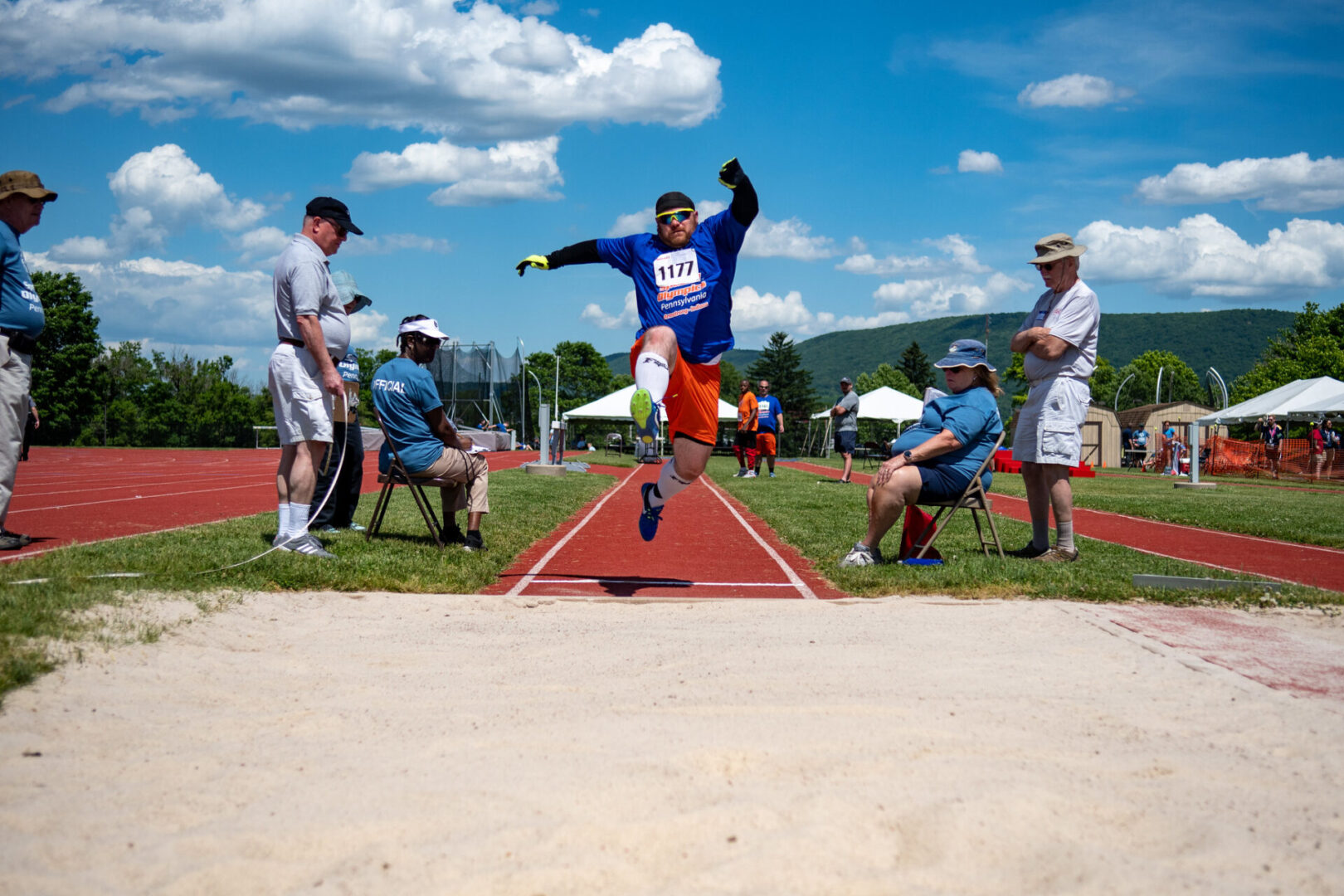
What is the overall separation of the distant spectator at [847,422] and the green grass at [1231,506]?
267 cm

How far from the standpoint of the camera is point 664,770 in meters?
2.60

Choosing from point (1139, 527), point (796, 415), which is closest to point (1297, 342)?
point (796, 415)

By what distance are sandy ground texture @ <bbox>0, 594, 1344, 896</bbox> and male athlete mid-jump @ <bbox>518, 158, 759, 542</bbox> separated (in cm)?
191

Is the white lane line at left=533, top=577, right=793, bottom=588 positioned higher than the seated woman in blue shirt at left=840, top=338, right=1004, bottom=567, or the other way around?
the seated woman in blue shirt at left=840, top=338, right=1004, bottom=567

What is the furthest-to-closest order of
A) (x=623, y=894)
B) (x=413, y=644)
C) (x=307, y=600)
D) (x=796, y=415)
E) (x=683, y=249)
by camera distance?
(x=796, y=415)
(x=683, y=249)
(x=307, y=600)
(x=413, y=644)
(x=623, y=894)

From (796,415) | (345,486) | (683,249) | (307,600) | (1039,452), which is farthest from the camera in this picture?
(796,415)

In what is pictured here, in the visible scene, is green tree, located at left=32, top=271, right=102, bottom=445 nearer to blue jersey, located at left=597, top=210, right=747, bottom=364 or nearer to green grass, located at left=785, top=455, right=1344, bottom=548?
green grass, located at left=785, top=455, right=1344, bottom=548

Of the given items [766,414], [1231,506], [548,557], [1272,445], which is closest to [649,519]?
[548,557]

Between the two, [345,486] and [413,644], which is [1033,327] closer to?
[413,644]

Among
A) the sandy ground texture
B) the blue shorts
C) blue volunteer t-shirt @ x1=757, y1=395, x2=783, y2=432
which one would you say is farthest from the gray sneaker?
blue volunteer t-shirt @ x1=757, y1=395, x2=783, y2=432

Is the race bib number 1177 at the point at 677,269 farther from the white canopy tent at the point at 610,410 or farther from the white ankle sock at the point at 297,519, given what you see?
the white canopy tent at the point at 610,410

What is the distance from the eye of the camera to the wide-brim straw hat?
6590 mm

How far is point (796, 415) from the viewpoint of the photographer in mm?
78250

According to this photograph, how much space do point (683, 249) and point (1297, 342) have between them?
81.7 m
